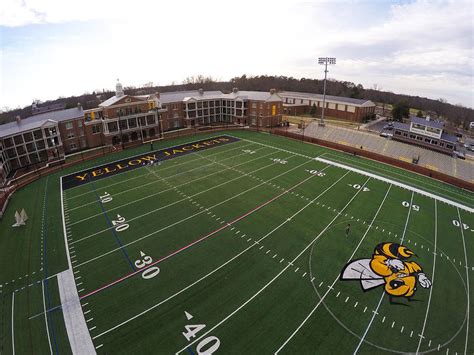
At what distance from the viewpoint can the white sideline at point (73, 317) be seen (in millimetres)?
15211

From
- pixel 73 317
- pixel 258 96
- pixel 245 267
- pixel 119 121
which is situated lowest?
pixel 73 317

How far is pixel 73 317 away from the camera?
16.9 metres

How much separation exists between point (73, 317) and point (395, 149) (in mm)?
55951

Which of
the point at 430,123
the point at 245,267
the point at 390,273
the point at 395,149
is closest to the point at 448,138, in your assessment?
the point at 430,123

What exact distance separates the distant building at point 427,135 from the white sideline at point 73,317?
59.3 metres

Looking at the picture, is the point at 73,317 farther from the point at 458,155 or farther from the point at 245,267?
the point at 458,155

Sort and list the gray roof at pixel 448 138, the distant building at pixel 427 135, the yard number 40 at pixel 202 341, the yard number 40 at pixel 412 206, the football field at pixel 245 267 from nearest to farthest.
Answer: the yard number 40 at pixel 202 341
the football field at pixel 245 267
the yard number 40 at pixel 412 206
the gray roof at pixel 448 138
the distant building at pixel 427 135

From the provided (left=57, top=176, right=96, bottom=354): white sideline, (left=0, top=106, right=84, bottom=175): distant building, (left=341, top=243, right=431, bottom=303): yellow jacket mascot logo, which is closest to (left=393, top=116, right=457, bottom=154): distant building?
(left=341, top=243, right=431, bottom=303): yellow jacket mascot logo

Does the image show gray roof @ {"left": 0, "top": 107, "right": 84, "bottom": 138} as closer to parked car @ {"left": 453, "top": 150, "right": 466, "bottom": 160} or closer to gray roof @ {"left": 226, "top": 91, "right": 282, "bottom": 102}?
gray roof @ {"left": 226, "top": 91, "right": 282, "bottom": 102}

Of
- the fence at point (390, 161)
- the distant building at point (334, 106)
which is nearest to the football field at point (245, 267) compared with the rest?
the fence at point (390, 161)

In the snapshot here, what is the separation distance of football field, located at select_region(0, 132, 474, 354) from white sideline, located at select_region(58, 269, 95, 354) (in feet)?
0.32

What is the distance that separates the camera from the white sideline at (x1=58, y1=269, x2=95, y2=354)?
15.2m

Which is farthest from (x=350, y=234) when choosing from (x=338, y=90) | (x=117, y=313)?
(x=338, y=90)

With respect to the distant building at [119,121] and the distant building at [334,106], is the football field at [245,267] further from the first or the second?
the distant building at [334,106]
